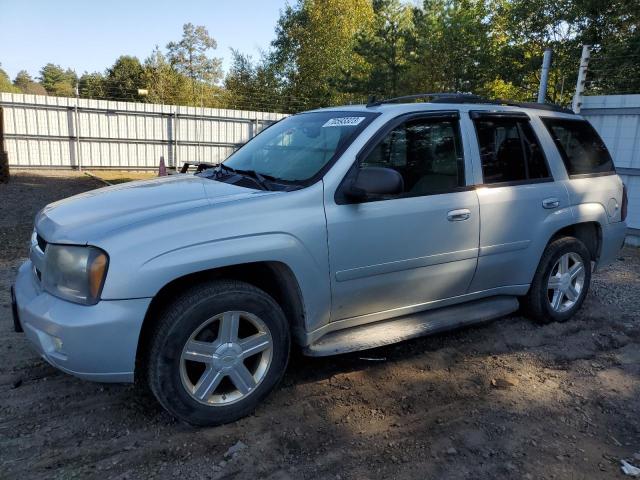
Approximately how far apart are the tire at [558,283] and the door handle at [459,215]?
1.13 meters

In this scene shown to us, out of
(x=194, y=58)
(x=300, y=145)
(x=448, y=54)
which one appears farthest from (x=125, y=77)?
(x=300, y=145)

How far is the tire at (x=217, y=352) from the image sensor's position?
8.48ft

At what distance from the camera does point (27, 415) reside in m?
2.88

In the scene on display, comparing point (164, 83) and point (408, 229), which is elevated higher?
point (164, 83)

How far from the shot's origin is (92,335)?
241 cm

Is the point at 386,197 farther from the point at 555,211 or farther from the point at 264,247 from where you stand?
the point at 555,211

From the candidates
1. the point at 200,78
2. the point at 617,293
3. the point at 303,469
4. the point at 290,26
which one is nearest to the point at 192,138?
the point at 617,293

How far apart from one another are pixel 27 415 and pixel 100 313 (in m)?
1.02

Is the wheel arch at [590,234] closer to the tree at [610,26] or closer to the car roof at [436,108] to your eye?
the car roof at [436,108]

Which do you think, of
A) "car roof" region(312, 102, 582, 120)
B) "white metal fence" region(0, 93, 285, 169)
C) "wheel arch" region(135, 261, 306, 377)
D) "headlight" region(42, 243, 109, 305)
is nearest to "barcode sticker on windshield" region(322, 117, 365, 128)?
"car roof" region(312, 102, 582, 120)

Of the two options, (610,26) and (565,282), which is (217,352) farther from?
(610,26)

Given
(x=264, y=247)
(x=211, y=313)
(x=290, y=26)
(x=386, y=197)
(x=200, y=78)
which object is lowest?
(x=211, y=313)

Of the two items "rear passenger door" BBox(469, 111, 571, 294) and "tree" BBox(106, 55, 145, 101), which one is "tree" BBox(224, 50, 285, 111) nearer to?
"tree" BBox(106, 55, 145, 101)

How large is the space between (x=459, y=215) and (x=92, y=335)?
2.48m
